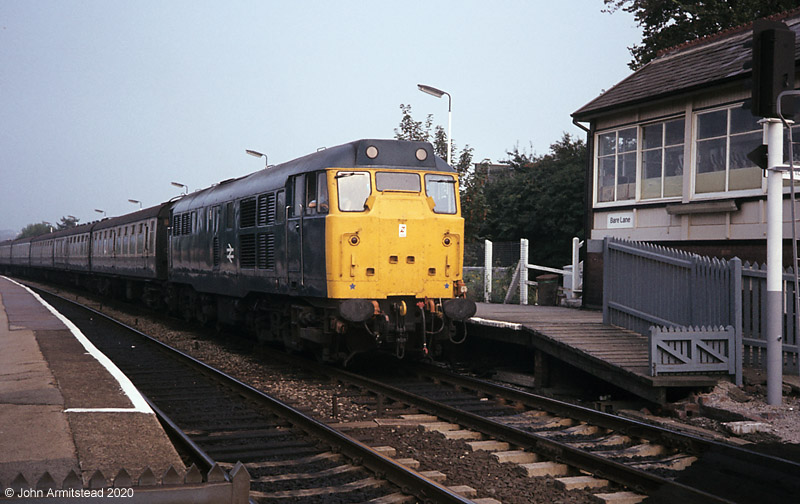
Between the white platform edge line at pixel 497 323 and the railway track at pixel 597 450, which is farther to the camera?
the white platform edge line at pixel 497 323

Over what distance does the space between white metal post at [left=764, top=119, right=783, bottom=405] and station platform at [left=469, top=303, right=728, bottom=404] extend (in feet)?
2.53

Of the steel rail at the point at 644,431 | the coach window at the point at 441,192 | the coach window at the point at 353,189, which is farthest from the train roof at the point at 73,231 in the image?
the steel rail at the point at 644,431

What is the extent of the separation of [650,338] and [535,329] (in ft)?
9.13

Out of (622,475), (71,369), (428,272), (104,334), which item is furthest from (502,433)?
(104,334)

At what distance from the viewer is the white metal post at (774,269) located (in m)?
8.87

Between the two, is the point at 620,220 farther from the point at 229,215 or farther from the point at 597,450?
the point at 597,450

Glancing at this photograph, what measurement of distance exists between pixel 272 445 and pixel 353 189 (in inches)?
187

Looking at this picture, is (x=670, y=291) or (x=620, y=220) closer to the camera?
(x=670, y=291)

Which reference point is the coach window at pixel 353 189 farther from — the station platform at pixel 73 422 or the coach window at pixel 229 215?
the coach window at pixel 229 215

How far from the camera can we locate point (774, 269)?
9.10 meters

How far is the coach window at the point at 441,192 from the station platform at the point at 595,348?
2.23 meters

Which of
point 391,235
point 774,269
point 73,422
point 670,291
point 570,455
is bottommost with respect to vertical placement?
point 570,455

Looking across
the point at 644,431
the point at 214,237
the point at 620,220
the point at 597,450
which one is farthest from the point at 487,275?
the point at 597,450

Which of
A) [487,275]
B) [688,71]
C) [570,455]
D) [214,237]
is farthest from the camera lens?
[487,275]
